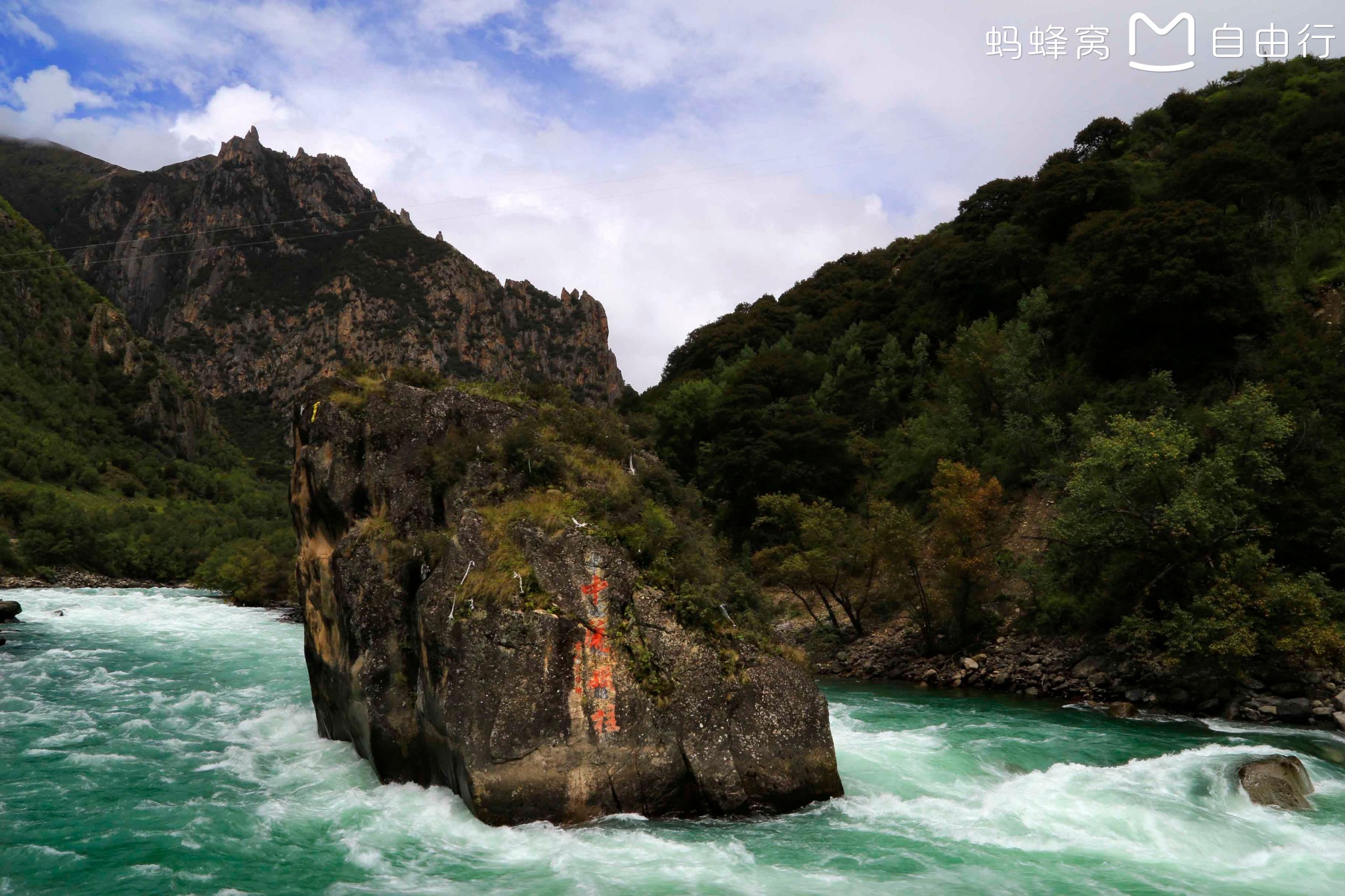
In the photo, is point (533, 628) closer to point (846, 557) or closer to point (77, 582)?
point (846, 557)

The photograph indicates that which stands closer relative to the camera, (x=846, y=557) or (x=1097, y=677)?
(x=1097, y=677)

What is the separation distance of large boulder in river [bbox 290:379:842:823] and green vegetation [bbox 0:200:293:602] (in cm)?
5005

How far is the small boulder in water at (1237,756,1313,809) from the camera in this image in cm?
1242

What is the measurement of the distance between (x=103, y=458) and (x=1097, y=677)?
106811 millimetres

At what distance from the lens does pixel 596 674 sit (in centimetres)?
1098

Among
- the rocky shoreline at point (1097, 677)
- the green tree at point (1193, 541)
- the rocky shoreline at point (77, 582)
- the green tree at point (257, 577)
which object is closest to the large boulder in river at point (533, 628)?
the rocky shoreline at point (1097, 677)

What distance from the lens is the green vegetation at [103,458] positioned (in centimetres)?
6638

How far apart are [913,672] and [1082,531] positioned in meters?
7.92

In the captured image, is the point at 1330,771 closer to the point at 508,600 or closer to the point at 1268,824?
the point at 1268,824

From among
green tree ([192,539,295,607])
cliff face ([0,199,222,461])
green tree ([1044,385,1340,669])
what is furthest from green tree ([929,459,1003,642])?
Answer: cliff face ([0,199,222,461])

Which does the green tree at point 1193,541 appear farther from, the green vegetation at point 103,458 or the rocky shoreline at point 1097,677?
the green vegetation at point 103,458

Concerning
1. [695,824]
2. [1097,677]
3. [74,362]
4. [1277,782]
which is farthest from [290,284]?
[1277,782]

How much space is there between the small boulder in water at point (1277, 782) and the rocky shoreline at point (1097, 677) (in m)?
7.21

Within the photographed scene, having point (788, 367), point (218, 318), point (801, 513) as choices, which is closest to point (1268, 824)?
point (801, 513)
